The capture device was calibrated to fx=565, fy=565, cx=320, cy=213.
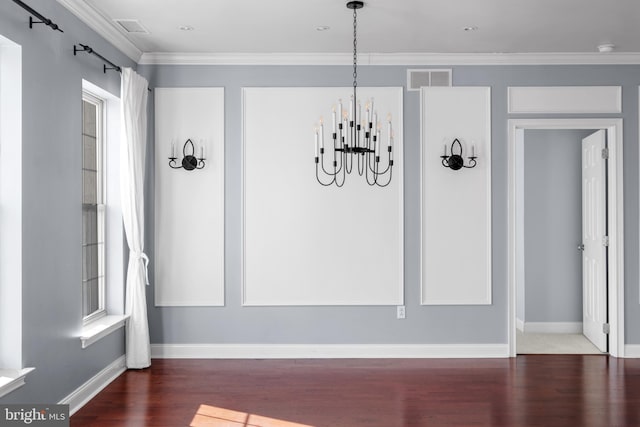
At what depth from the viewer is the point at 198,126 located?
5.15 m

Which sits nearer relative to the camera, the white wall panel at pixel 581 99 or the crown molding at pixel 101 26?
the crown molding at pixel 101 26

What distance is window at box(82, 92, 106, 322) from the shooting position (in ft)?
14.1

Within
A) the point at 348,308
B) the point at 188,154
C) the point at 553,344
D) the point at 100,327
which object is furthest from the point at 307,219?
the point at 553,344

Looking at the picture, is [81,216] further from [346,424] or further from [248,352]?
[346,424]

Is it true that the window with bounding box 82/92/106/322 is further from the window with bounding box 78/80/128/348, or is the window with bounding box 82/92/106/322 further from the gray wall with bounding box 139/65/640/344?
the gray wall with bounding box 139/65/640/344

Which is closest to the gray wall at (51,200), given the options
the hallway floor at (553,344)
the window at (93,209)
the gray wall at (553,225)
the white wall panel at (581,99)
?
the window at (93,209)

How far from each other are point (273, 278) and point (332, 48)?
2.12 meters

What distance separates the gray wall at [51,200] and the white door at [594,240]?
4.53 meters

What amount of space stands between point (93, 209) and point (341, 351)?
2.46 meters

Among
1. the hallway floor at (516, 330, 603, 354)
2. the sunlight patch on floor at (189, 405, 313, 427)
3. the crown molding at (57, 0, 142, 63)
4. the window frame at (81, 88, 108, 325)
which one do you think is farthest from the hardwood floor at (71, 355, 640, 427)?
the crown molding at (57, 0, 142, 63)

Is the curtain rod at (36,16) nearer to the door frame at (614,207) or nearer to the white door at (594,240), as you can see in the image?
the door frame at (614,207)

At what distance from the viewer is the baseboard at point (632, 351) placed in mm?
5121

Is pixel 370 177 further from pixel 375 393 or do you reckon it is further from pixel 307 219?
pixel 375 393

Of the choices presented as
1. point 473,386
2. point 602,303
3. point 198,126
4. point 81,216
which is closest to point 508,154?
point 602,303
